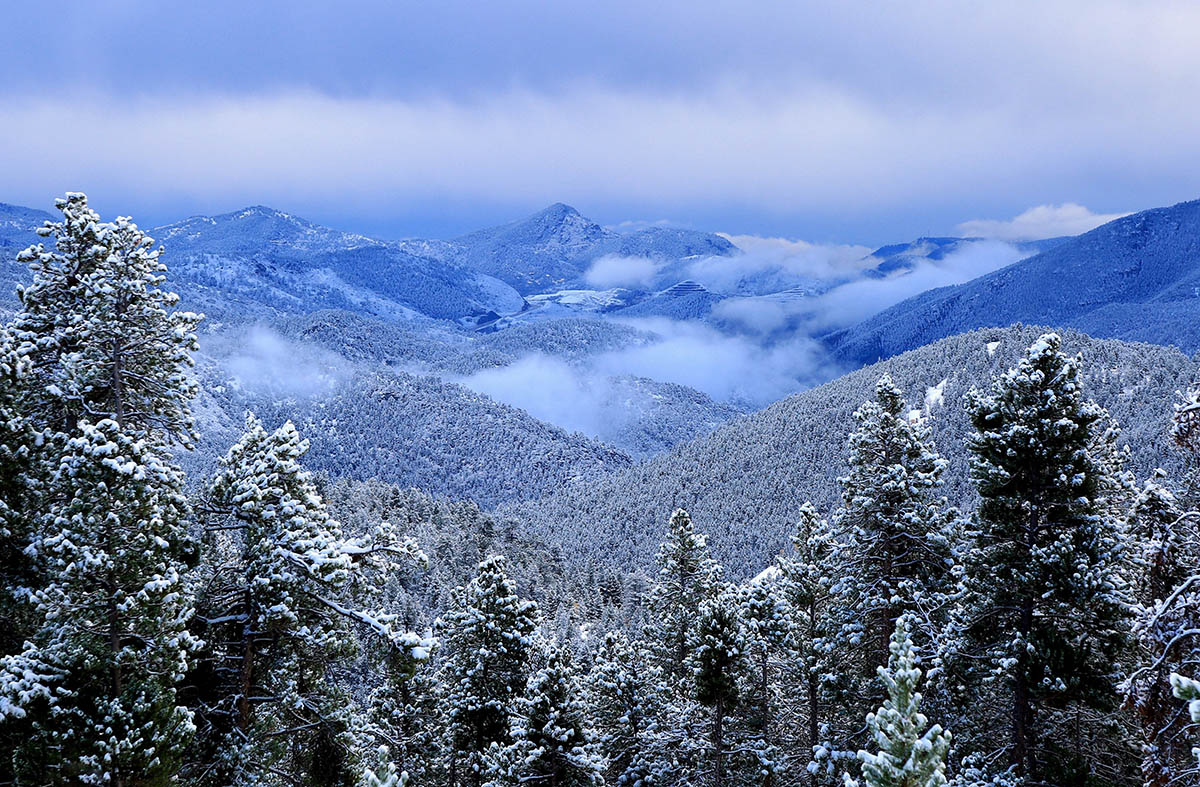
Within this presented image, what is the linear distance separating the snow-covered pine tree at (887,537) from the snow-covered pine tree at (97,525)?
47.0 ft

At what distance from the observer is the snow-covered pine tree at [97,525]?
11172mm

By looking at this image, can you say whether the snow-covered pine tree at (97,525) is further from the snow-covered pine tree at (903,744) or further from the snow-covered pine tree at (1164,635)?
the snow-covered pine tree at (1164,635)

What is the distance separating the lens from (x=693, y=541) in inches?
1118

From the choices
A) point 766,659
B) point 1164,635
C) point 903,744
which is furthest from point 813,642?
point 903,744

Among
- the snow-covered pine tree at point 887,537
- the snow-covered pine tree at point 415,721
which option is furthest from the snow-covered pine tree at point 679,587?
the snow-covered pine tree at point 415,721

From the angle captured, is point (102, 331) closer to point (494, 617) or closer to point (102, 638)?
point (102, 638)

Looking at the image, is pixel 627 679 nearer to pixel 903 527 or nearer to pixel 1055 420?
pixel 903 527

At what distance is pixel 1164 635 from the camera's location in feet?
31.3

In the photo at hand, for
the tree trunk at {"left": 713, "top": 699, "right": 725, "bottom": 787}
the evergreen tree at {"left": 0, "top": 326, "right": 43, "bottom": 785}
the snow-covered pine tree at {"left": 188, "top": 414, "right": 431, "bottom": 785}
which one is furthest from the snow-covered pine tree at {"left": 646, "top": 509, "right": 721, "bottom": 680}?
the evergreen tree at {"left": 0, "top": 326, "right": 43, "bottom": 785}

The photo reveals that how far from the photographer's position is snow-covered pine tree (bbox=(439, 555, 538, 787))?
2127 cm

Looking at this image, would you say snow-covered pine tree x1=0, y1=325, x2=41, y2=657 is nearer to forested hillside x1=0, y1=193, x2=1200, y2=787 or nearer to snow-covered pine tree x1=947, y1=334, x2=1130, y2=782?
forested hillside x1=0, y1=193, x2=1200, y2=787

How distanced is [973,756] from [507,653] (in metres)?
11.5

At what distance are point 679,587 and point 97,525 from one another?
20.4 m

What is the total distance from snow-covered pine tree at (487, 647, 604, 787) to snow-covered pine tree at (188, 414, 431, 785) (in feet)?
16.6
